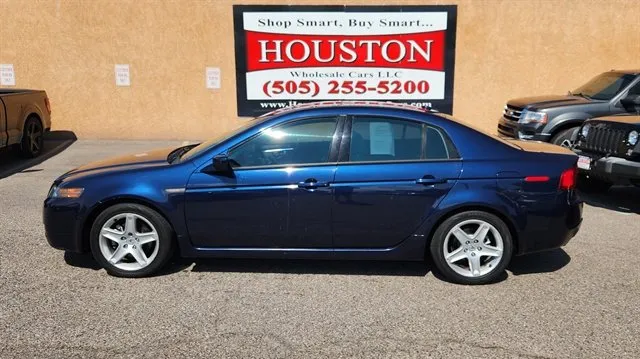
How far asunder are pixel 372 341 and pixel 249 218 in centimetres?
151

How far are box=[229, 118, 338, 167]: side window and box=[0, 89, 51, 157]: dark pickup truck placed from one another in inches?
255

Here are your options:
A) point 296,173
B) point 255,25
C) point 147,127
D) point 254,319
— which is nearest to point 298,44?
point 255,25

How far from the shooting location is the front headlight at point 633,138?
6.70 m

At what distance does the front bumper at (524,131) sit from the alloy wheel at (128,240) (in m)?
6.37

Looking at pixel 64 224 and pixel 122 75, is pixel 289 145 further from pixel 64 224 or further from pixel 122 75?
pixel 122 75

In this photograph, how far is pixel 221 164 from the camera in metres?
4.58

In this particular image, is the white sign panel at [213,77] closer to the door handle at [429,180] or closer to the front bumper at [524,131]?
the front bumper at [524,131]

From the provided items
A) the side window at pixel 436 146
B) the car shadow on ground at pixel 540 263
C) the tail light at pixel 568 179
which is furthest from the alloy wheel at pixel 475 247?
the tail light at pixel 568 179

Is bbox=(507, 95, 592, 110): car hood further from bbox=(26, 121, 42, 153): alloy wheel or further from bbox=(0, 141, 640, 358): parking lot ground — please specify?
bbox=(26, 121, 42, 153): alloy wheel

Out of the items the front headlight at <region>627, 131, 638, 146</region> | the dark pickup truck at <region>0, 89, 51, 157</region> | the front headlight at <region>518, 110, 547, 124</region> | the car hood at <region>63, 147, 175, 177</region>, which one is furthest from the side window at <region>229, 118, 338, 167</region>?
the dark pickup truck at <region>0, 89, 51, 157</region>

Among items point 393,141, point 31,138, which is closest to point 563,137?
point 393,141

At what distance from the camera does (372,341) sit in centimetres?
373

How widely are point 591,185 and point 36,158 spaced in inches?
380

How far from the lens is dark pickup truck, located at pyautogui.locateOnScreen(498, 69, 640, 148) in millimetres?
8750
